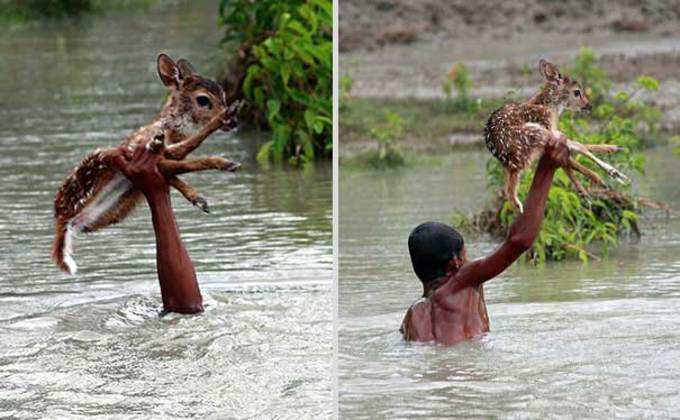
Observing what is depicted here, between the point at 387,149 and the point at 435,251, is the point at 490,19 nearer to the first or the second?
the point at 387,149

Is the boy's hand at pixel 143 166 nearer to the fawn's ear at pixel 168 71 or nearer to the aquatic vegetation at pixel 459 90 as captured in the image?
the fawn's ear at pixel 168 71

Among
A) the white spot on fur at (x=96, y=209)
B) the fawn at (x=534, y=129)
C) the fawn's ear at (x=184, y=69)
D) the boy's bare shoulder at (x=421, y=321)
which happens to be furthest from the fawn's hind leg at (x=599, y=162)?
the white spot on fur at (x=96, y=209)

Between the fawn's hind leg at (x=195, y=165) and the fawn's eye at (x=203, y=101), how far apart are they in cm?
21

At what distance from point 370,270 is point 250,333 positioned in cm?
139

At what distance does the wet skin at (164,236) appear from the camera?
197 inches

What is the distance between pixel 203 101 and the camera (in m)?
5.03

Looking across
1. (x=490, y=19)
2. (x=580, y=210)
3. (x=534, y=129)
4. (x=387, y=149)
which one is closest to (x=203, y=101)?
(x=534, y=129)

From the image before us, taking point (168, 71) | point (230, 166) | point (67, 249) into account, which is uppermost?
point (168, 71)

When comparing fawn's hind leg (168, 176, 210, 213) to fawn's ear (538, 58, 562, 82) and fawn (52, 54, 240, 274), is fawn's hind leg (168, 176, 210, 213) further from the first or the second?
fawn's ear (538, 58, 562, 82)

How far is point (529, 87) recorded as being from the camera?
33.6 feet

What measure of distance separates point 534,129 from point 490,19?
7.02 m

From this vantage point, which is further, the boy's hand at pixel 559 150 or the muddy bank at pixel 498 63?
the muddy bank at pixel 498 63

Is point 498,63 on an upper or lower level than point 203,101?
lower

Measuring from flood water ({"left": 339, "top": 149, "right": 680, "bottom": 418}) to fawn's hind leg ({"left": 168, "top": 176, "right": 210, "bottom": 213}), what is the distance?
0.68 m
